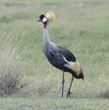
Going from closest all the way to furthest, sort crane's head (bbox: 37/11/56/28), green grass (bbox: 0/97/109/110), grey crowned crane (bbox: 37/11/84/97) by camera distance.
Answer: green grass (bbox: 0/97/109/110), grey crowned crane (bbox: 37/11/84/97), crane's head (bbox: 37/11/56/28)

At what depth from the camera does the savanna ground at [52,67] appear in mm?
5438

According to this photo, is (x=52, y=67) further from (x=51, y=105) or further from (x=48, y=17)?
(x=51, y=105)

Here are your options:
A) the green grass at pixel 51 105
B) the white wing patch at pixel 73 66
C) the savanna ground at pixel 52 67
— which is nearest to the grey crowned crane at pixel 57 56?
the white wing patch at pixel 73 66

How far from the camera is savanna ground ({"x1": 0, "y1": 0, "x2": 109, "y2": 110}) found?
5438 millimetres

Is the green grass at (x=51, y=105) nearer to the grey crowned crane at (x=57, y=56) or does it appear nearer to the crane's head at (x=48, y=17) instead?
the grey crowned crane at (x=57, y=56)

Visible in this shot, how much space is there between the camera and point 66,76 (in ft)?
27.9

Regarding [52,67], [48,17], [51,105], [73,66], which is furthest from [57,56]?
[52,67]

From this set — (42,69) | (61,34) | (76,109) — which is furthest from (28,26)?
(76,109)

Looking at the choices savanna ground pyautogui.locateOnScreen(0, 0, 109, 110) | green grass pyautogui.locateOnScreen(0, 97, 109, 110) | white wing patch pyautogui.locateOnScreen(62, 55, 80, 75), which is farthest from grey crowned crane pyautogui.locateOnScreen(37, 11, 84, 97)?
green grass pyautogui.locateOnScreen(0, 97, 109, 110)

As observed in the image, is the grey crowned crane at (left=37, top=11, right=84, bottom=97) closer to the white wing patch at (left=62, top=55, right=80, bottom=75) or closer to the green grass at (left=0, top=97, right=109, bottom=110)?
the white wing patch at (left=62, top=55, right=80, bottom=75)

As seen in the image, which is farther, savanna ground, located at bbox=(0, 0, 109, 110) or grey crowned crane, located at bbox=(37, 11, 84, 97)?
grey crowned crane, located at bbox=(37, 11, 84, 97)

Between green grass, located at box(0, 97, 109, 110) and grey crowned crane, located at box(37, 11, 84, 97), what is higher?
grey crowned crane, located at box(37, 11, 84, 97)

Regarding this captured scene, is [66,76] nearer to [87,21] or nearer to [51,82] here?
[51,82]

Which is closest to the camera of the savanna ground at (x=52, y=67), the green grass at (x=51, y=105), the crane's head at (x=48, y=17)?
the green grass at (x=51, y=105)
